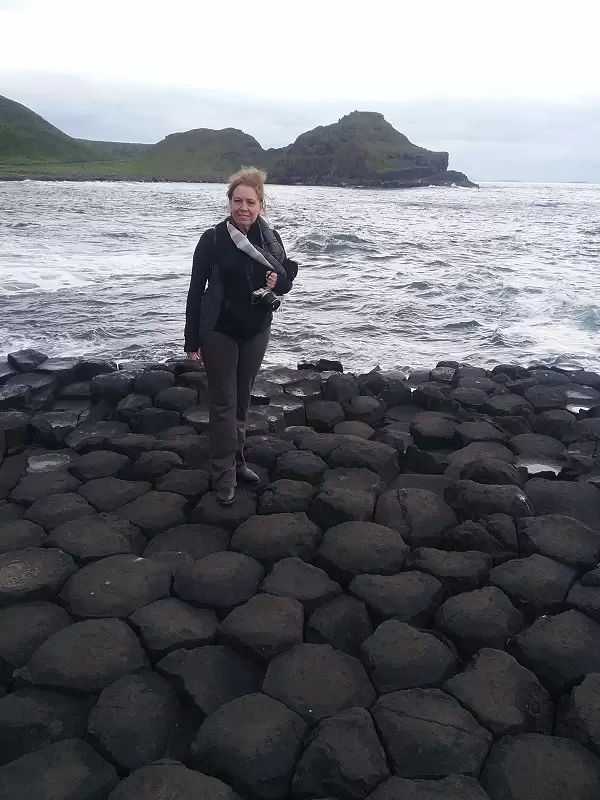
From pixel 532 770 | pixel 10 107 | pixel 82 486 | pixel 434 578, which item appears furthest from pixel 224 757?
pixel 10 107

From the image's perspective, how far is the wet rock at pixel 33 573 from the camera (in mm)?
3385

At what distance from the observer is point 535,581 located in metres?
3.53

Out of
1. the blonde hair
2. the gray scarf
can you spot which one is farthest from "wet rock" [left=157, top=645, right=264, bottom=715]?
the blonde hair

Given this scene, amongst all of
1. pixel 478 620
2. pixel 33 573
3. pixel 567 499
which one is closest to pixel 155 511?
pixel 33 573

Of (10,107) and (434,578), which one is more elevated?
(10,107)

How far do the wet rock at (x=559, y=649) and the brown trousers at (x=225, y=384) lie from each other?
2.15 m

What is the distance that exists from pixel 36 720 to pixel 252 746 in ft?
3.05

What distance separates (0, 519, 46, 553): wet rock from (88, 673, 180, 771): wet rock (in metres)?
1.43

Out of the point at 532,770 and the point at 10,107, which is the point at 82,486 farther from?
the point at 10,107

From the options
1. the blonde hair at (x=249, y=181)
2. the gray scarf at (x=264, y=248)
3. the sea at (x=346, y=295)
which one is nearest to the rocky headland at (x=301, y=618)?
the gray scarf at (x=264, y=248)

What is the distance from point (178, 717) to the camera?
277cm

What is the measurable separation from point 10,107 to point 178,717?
163738 millimetres

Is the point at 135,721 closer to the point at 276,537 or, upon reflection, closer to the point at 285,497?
the point at 276,537

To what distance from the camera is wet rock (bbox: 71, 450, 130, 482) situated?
488 centimetres
